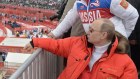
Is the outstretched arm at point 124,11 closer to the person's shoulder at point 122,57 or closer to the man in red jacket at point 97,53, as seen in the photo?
the man in red jacket at point 97,53

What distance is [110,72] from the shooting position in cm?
217

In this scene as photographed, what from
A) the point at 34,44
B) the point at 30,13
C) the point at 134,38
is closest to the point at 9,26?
the point at 30,13

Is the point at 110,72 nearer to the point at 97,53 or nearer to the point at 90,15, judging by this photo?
the point at 97,53

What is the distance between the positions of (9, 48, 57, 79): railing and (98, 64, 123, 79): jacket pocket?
1.31 feet

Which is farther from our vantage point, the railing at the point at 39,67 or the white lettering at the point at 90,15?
the white lettering at the point at 90,15

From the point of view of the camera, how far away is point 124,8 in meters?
2.34

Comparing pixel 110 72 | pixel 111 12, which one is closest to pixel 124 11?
pixel 111 12

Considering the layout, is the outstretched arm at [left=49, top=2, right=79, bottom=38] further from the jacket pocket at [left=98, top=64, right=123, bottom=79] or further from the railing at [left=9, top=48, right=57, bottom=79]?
the jacket pocket at [left=98, top=64, right=123, bottom=79]

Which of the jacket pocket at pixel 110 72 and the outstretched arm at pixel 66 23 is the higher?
the outstretched arm at pixel 66 23

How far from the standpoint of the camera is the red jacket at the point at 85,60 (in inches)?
85.8

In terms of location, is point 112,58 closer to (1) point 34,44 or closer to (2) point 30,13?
(1) point 34,44

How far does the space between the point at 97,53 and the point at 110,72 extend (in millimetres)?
147

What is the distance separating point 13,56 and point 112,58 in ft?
3.27

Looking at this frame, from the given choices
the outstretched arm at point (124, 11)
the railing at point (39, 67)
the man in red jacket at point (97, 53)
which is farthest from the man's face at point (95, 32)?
the railing at point (39, 67)
